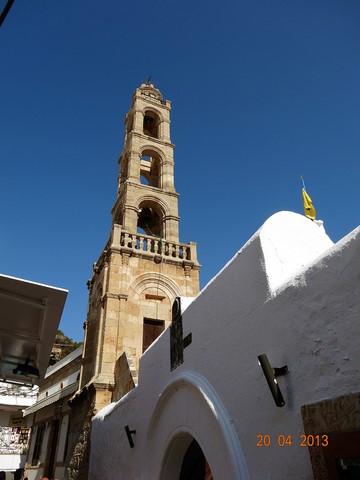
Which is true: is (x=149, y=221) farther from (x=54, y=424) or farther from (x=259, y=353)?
(x=259, y=353)

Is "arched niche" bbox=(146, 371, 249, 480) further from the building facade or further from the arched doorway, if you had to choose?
the building facade

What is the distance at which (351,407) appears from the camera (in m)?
2.32

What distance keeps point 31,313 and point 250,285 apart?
150 inches

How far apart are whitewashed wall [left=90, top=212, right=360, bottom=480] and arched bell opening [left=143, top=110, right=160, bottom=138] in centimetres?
1736

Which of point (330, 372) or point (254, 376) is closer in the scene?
point (330, 372)

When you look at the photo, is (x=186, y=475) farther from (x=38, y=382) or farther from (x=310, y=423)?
(x=38, y=382)

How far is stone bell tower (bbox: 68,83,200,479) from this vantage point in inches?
436

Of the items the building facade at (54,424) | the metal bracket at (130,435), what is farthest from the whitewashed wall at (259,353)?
the building facade at (54,424)

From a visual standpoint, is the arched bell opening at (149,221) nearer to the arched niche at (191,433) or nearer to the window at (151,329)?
the window at (151,329)

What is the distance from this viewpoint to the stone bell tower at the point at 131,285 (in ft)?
36.4

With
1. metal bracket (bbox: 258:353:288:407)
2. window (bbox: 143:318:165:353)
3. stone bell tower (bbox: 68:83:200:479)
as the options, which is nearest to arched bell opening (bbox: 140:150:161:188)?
stone bell tower (bbox: 68:83:200:479)

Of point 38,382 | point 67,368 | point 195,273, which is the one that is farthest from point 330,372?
point 67,368

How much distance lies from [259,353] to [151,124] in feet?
66.1

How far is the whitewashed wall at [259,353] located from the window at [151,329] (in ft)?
20.7
